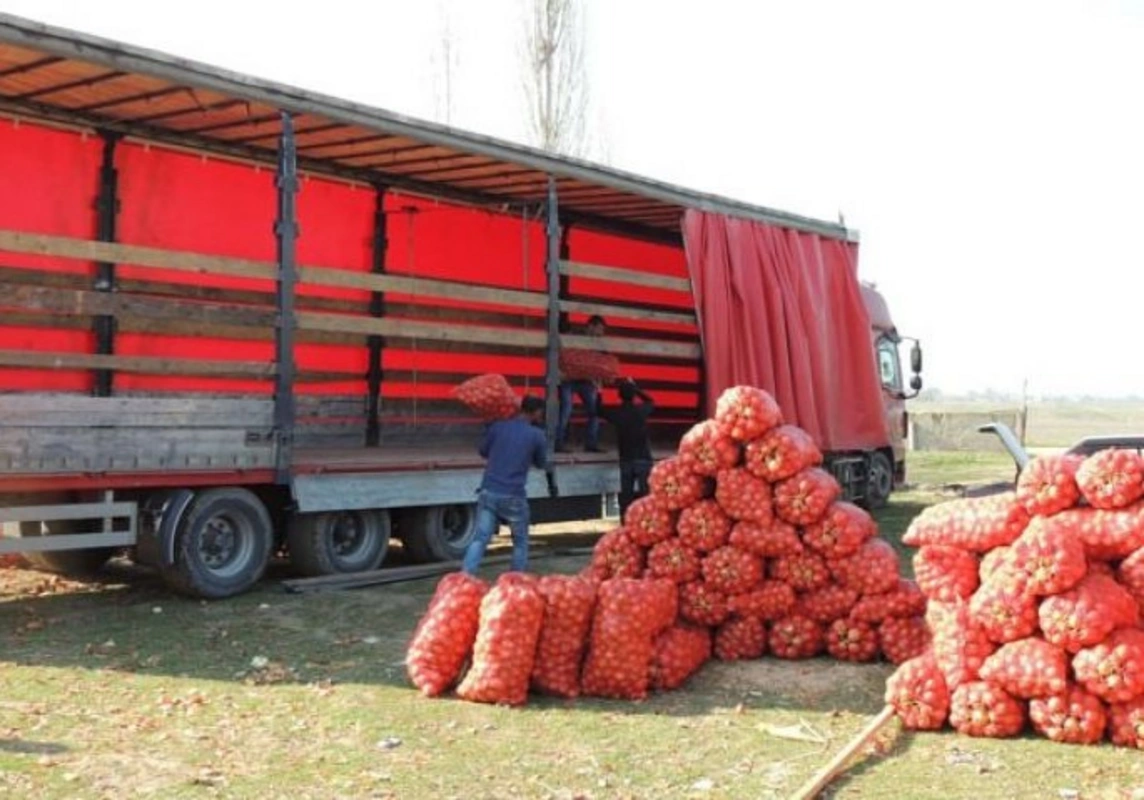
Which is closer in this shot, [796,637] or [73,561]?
[796,637]

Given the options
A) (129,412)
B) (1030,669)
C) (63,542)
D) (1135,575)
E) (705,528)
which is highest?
(129,412)

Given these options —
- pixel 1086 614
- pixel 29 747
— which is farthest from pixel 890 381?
pixel 29 747

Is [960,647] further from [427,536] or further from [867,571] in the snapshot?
[427,536]

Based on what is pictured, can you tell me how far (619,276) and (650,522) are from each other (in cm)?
589

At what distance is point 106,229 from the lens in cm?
1124

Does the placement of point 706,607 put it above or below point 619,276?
below

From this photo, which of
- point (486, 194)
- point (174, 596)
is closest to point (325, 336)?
point (486, 194)

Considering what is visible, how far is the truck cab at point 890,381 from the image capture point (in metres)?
18.2

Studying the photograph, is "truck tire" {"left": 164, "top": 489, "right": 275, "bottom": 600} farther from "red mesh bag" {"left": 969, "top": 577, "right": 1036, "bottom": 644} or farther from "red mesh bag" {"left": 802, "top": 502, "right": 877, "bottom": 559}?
"red mesh bag" {"left": 969, "top": 577, "right": 1036, "bottom": 644}

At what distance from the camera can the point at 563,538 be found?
15.5 m

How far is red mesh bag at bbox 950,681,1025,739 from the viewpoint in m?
6.38

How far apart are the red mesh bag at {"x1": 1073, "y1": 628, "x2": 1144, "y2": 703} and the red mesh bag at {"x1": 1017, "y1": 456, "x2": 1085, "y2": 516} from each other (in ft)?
2.67

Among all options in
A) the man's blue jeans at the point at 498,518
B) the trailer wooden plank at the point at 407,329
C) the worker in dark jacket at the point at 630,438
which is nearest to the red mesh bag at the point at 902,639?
the man's blue jeans at the point at 498,518

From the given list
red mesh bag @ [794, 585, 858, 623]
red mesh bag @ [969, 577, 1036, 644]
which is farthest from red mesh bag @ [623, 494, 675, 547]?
red mesh bag @ [969, 577, 1036, 644]
